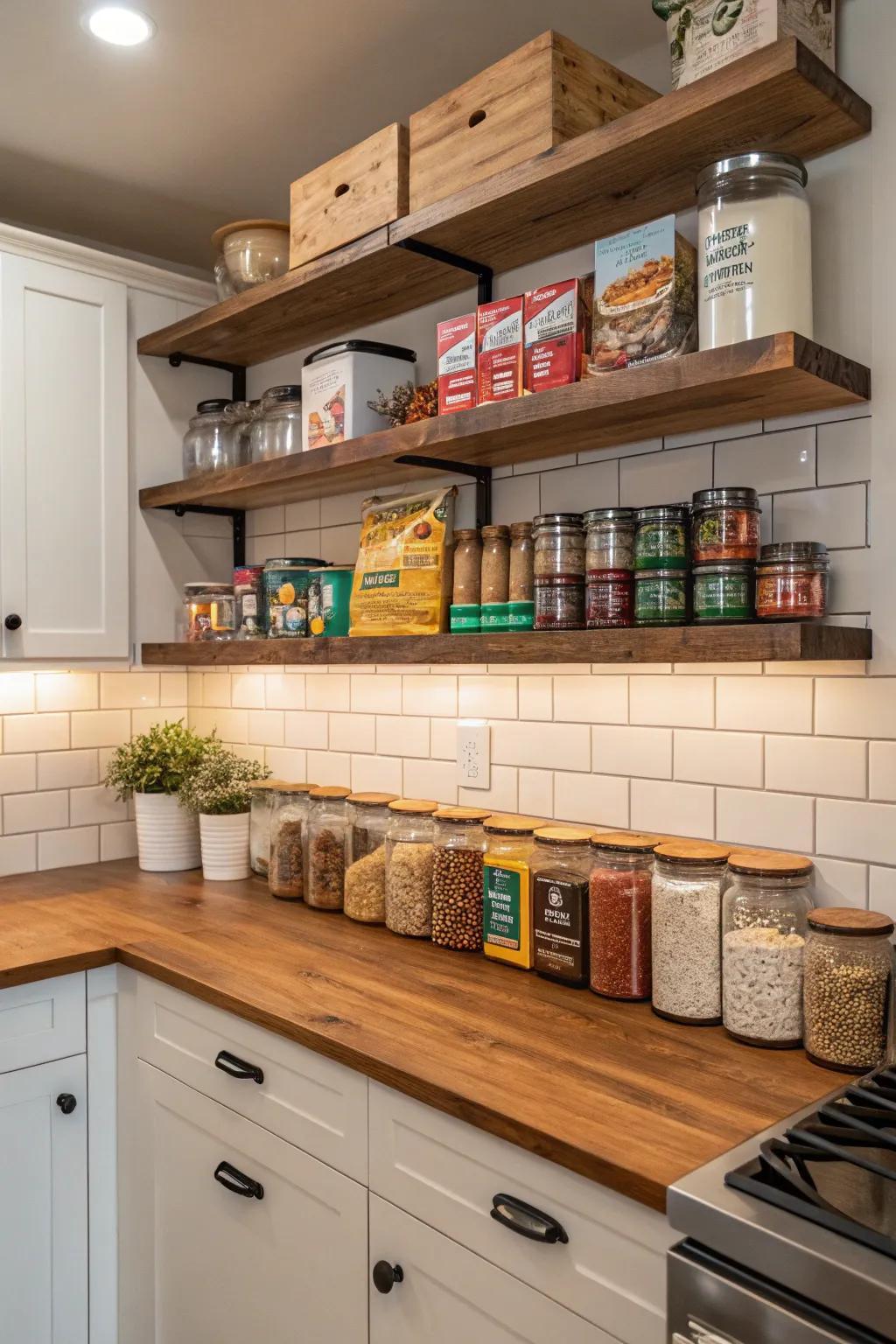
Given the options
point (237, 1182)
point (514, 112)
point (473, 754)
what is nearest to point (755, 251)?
point (514, 112)

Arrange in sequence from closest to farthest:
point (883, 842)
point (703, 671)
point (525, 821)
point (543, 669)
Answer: point (883, 842), point (703, 671), point (525, 821), point (543, 669)

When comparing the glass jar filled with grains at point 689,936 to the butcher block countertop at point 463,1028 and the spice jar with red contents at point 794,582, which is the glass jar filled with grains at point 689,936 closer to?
the butcher block countertop at point 463,1028

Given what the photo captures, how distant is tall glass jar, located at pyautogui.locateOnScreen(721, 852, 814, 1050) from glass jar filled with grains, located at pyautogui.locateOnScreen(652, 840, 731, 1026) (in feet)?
0.05

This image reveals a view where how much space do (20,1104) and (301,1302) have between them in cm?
68

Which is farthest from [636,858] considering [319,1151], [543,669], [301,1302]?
[301,1302]

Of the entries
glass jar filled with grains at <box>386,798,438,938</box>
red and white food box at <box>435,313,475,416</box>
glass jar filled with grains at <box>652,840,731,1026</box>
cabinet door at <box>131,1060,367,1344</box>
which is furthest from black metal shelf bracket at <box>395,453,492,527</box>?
cabinet door at <box>131,1060,367,1344</box>

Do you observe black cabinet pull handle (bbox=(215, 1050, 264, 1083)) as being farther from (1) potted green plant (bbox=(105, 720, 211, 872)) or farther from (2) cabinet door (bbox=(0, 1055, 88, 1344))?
(1) potted green plant (bbox=(105, 720, 211, 872))

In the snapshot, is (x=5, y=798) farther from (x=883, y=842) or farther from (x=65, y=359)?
(x=883, y=842)

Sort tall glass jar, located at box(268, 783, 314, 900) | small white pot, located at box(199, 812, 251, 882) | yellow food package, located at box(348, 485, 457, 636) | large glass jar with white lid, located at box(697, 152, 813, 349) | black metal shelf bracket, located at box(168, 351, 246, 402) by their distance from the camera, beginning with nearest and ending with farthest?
1. large glass jar with white lid, located at box(697, 152, 813, 349)
2. yellow food package, located at box(348, 485, 457, 636)
3. tall glass jar, located at box(268, 783, 314, 900)
4. small white pot, located at box(199, 812, 251, 882)
5. black metal shelf bracket, located at box(168, 351, 246, 402)

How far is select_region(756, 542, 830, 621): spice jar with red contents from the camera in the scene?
4.87ft

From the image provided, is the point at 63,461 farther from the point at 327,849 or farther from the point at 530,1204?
the point at 530,1204

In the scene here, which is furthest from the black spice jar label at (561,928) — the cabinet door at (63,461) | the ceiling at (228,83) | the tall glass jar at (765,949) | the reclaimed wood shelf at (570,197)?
the ceiling at (228,83)

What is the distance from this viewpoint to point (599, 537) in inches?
66.1

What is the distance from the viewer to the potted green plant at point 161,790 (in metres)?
2.62
